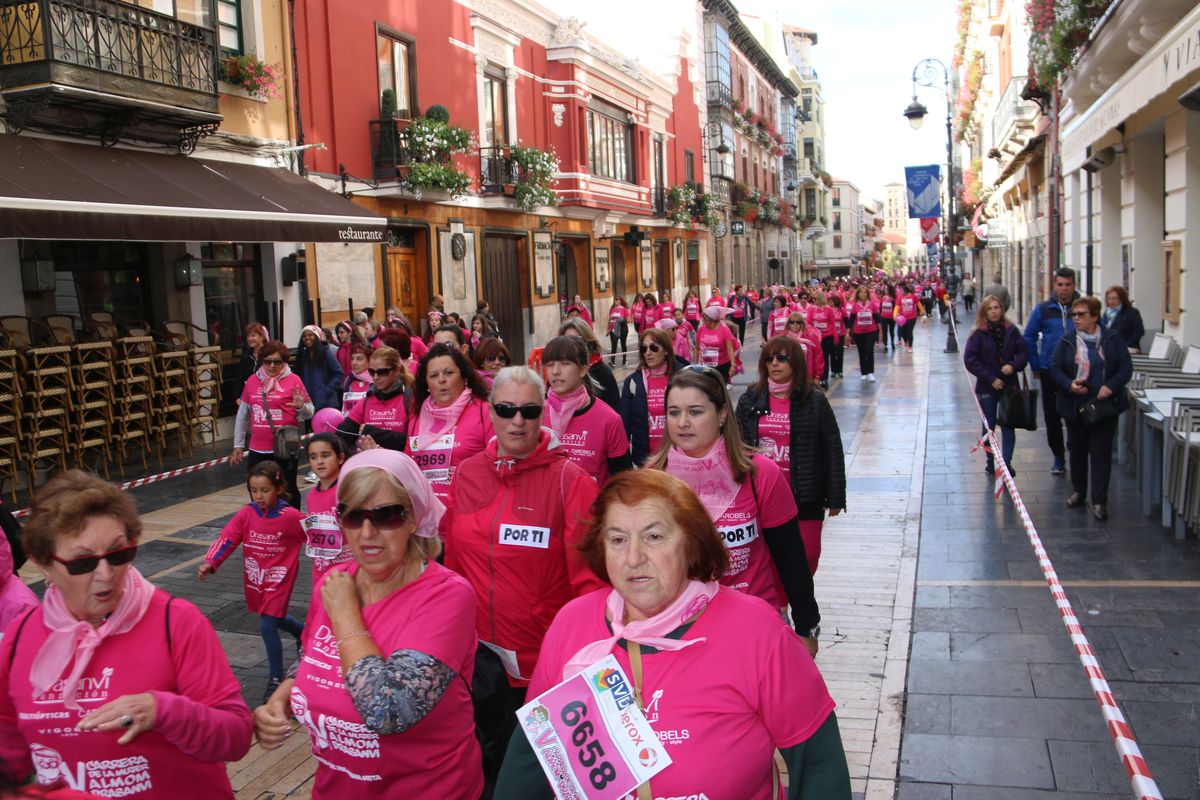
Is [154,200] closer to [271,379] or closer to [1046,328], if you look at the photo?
[271,379]

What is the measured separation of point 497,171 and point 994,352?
52.6 feet

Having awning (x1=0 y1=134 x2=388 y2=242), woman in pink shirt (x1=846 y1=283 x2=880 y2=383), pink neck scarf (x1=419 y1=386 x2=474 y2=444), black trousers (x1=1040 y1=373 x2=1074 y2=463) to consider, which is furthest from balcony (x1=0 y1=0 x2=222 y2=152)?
woman in pink shirt (x1=846 y1=283 x2=880 y2=383)

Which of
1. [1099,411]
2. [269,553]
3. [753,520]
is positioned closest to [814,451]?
[753,520]

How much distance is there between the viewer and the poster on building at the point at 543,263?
27.0 m

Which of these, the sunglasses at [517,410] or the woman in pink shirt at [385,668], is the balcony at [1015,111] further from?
the woman in pink shirt at [385,668]

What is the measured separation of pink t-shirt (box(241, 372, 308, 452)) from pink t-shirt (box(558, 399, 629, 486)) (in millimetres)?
3490

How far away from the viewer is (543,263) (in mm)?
27531

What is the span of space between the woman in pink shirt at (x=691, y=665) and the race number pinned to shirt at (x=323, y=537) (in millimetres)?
3092

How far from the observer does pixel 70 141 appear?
12.8 meters

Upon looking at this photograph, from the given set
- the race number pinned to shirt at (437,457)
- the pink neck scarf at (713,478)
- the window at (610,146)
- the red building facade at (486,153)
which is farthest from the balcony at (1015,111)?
the pink neck scarf at (713,478)

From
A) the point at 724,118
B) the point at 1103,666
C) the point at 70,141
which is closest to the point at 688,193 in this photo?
the point at 724,118

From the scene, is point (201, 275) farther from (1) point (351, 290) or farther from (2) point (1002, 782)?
(2) point (1002, 782)

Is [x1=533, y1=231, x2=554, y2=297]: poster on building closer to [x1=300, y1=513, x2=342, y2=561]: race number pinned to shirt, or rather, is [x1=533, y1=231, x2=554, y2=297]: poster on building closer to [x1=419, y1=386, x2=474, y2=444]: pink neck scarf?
[x1=419, y1=386, x2=474, y2=444]: pink neck scarf

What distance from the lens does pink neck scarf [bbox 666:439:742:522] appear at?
4191 mm
